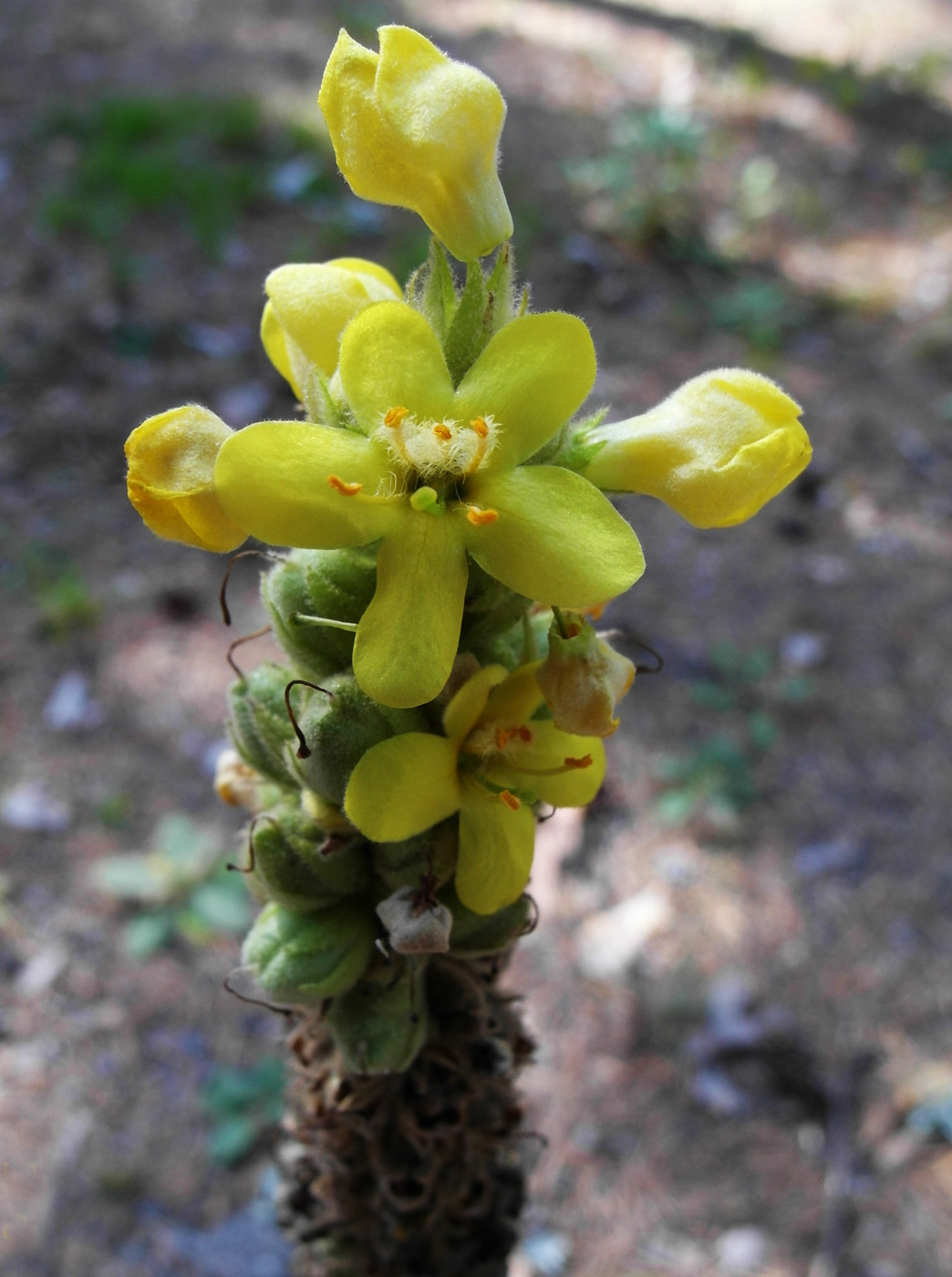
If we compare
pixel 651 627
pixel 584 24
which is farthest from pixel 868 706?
pixel 584 24

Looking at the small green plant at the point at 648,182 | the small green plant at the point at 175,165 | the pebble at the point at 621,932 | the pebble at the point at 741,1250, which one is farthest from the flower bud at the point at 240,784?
the small green plant at the point at 648,182

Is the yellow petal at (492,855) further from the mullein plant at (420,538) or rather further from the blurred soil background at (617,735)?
the blurred soil background at (617,735)

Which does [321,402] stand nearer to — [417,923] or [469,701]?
[469,701]

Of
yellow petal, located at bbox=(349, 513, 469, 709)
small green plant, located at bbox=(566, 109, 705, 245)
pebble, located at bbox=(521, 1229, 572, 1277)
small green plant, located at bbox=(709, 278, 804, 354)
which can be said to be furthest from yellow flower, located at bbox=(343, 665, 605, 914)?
small green plant, located at bbox=(566, 109, 705, 245)

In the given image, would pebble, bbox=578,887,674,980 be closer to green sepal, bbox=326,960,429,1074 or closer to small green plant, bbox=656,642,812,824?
small green plant, bbox=656,642,812,824

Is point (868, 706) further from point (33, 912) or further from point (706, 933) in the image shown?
point (33, 912)
